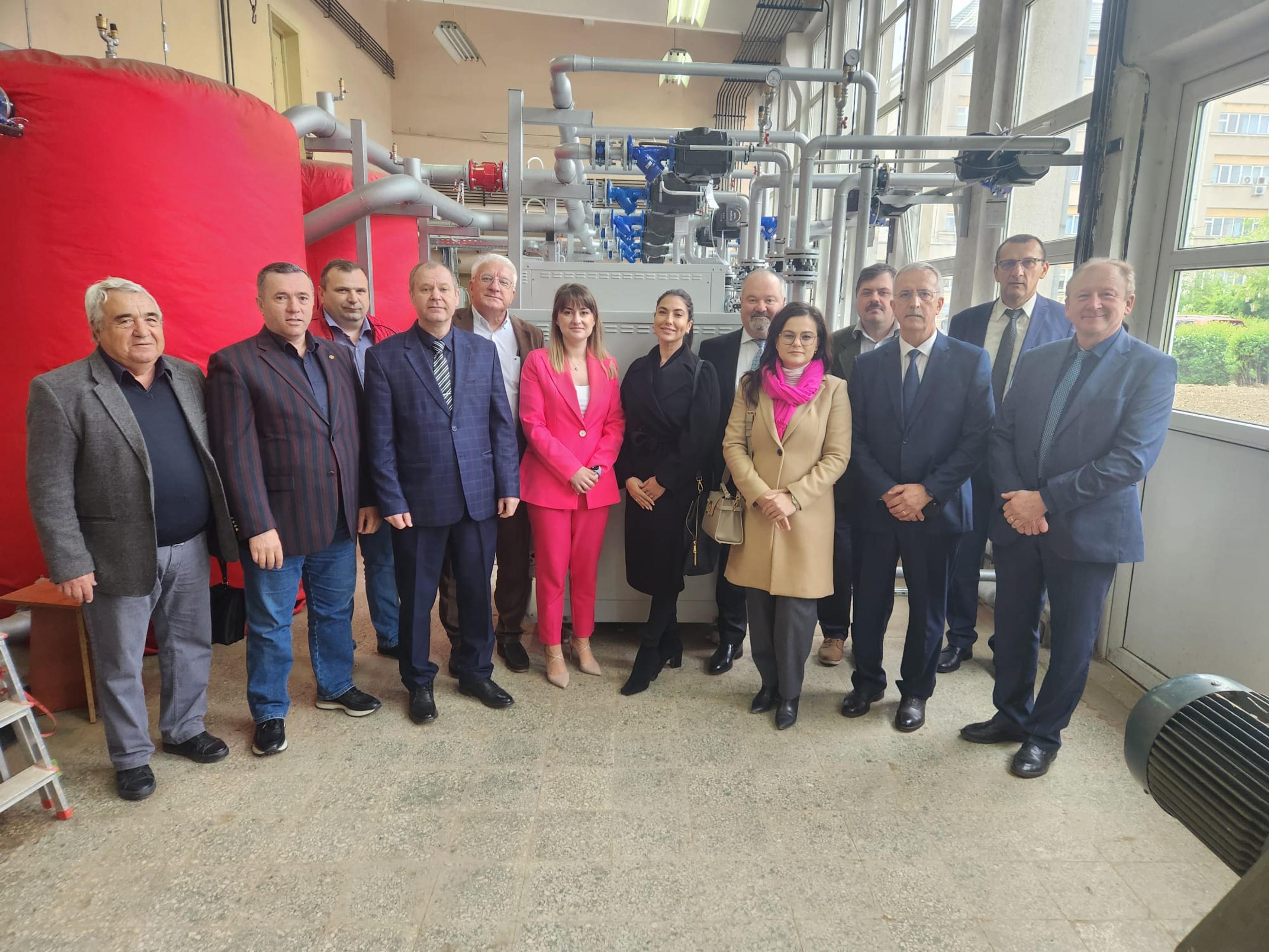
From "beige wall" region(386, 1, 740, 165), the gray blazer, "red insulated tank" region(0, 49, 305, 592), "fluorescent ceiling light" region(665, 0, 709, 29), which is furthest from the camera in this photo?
"beige wall" region(386, 1, 740, 165)

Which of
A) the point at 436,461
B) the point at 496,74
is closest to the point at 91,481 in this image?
the point at 436,461

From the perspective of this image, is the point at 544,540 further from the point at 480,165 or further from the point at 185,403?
the point at 480,165

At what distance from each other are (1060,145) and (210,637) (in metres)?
3.72

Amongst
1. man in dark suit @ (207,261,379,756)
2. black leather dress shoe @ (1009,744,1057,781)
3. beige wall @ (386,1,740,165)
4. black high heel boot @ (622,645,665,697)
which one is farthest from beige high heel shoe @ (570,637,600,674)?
beige wall @ (386,1,740,165)

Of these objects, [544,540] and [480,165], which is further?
[480,165]

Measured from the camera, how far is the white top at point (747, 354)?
9.28 ft

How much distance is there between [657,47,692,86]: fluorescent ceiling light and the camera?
31.7 ft

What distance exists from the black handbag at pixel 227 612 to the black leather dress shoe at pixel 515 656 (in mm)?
1008

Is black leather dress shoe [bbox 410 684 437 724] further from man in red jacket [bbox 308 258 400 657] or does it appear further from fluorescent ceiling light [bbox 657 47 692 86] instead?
fluorescent ceiling light [bbox 657 47 692 86]

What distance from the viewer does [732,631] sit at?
9.92 feet

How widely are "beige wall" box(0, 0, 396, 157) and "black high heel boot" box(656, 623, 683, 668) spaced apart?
4.29 metres

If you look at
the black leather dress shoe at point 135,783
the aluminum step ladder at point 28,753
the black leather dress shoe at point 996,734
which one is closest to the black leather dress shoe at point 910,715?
the black leather dress shoe at point 996,734

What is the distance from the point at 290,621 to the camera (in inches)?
94.3

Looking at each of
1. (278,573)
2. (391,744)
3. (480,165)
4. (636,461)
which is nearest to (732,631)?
(636,461)
